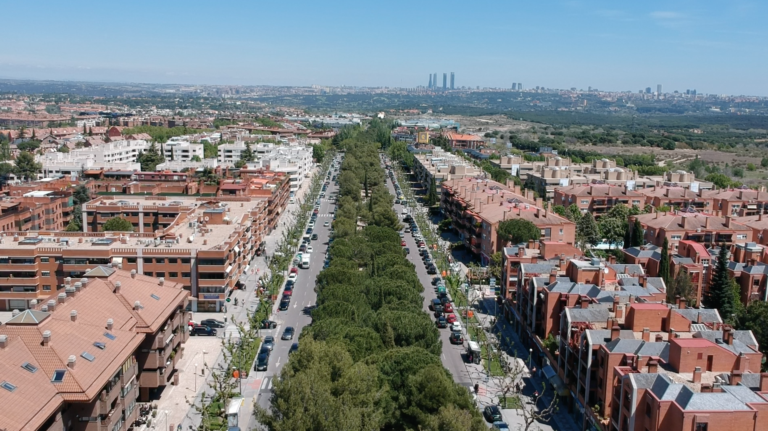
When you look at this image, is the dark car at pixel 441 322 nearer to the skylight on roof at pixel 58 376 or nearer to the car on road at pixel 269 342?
the car on road at pixel 269 342

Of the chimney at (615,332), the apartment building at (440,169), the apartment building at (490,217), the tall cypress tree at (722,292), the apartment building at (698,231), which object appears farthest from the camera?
the apartment building at (440,169)

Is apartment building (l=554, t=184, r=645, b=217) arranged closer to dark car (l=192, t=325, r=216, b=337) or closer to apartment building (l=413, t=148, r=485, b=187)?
apartment building (l=413, t=148, r=485, b=187)

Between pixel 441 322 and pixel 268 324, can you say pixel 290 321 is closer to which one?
pixel 268 324

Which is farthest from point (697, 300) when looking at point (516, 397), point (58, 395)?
point (58, 395)

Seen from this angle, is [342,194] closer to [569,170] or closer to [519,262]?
[569,170]

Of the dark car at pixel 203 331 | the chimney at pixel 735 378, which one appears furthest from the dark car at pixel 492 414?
the dark car at pixel 203 331

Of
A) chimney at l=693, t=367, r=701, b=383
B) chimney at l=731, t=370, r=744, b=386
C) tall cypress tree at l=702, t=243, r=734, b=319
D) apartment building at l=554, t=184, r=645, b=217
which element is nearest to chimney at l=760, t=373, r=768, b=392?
chimney at l=731, t=370, r=744, b=386
